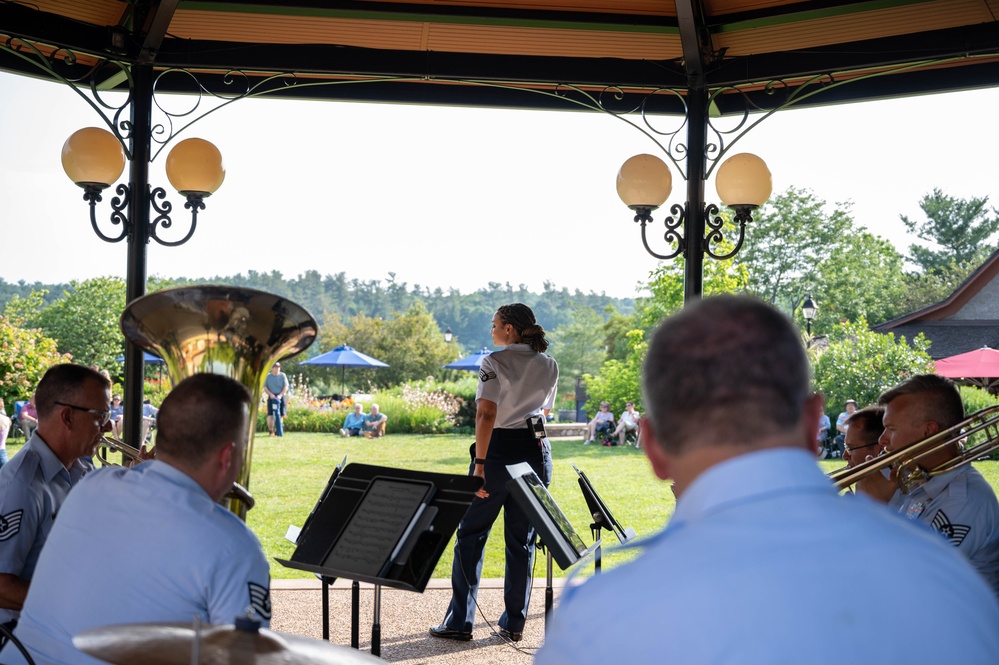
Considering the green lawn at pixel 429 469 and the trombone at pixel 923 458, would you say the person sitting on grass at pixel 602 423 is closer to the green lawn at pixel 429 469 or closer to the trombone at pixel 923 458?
the green lawn at pixel 429 469

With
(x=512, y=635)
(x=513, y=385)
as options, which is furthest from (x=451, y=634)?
(x=513, y=385)

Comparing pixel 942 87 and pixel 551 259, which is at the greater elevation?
pixel 551 259

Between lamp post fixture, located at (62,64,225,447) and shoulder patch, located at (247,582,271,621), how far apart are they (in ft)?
9.24

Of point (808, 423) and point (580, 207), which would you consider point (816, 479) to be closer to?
point (808, 423)

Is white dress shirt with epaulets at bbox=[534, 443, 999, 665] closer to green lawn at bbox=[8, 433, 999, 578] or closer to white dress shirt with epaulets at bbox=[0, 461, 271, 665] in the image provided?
white dress shirt with epaulets at bbox=[0, 461, 271, 665]

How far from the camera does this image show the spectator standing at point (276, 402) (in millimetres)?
20281

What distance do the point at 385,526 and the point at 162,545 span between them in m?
0.97

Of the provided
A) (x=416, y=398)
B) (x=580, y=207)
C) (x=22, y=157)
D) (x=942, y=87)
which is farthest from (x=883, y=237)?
(x=942, y=87)

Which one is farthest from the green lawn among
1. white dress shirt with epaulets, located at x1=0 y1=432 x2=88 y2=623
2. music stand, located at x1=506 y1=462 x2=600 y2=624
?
white dress shirt with epaulets, located at x1=0 y1=432 x2=88 y2=623

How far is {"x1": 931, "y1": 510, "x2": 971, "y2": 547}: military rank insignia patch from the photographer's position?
3.07 m

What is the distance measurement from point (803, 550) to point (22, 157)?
45692 millimetres

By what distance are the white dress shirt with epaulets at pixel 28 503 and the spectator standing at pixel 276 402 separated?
17.1 m

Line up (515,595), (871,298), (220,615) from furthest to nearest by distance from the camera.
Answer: (871,298)
(515,595)
(220,615)

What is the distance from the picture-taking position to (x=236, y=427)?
218cm
